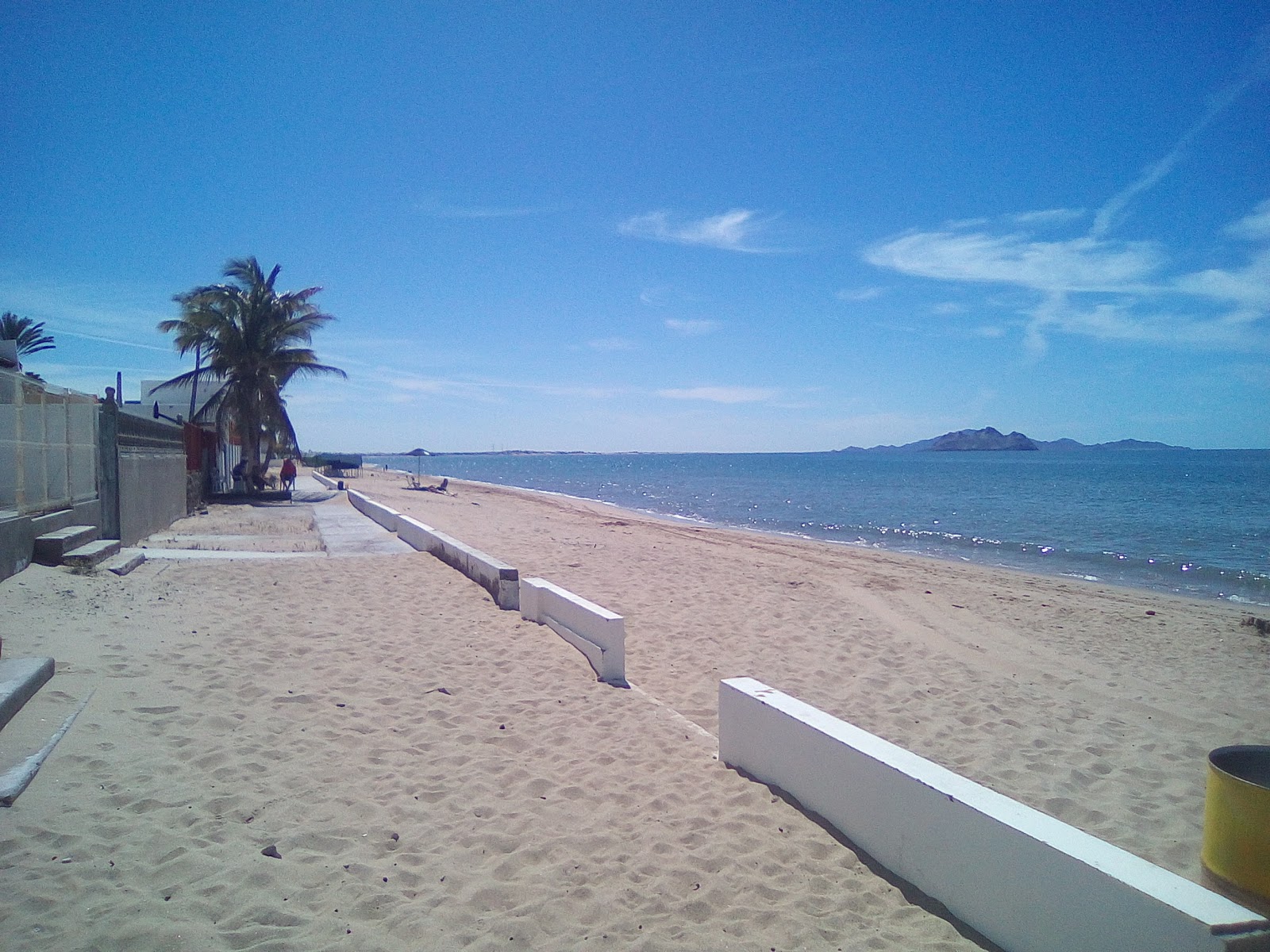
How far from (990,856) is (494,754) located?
9.58 feet

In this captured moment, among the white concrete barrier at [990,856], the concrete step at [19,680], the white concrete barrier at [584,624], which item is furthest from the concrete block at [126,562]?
the white concrete barrier at [990,856]

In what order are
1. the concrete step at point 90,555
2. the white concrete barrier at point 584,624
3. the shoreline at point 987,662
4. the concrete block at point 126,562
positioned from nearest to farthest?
1. the shoreline at point 987,662
2. the white concrete barrier at point 584,624
3. the concrete step at point 90,555
4. the concrete block at point 126,562

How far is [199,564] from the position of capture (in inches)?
422

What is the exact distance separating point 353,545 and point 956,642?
9574 millimetres

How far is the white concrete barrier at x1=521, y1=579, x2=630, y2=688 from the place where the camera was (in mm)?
6777

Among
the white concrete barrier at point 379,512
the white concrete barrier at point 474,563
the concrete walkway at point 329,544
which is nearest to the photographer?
the white concrete barrier at point 474,563

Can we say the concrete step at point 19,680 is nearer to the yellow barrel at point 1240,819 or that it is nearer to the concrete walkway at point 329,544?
the yellow barrel at point 1240,819

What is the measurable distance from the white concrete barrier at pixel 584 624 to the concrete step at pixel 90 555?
16.0 ft

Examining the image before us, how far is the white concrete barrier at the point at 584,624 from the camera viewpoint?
6.78 metres

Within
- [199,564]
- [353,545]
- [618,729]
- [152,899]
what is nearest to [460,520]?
[353,545]

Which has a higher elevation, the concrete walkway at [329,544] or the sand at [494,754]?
the concrete walkway at [329,544]

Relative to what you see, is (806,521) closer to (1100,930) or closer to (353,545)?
(353,545)

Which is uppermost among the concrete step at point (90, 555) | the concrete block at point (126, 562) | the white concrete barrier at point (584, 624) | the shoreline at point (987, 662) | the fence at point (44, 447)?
the fence at point (44, 447)

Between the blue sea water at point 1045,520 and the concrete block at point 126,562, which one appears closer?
the concrete block at point 126,562
